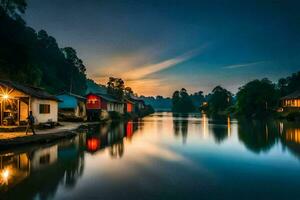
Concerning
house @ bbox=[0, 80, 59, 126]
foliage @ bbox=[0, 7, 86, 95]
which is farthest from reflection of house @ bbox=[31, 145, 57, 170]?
foliage @ bbox=[0, 7, 86, 95]

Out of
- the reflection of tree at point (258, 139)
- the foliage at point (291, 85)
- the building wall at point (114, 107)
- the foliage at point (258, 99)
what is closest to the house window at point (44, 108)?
the reflection of tree at point (258, 139)

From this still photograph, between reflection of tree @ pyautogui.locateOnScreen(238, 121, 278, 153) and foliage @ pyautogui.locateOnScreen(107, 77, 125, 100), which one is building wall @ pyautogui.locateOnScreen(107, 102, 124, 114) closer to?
foliage @ pyautogui.locateOnScreen(107, 77, 125, 100)

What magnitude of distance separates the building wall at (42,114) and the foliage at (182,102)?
140922 millimetres

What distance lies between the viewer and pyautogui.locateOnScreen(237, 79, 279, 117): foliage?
77.3 meters

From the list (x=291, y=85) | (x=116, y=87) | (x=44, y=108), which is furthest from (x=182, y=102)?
(x=44, y=108)

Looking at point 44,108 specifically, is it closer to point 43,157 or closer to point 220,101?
point 43,157

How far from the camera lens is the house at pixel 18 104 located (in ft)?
91.7

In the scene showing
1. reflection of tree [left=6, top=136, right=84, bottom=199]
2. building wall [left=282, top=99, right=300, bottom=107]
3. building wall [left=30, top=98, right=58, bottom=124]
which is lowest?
reflection of tree [left=6, top=136, right=84, bottom=199]

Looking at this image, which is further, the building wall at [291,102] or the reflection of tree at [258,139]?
the building wall at [291,102]

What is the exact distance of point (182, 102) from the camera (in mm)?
176500

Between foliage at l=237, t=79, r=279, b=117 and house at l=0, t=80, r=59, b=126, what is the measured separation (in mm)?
62274

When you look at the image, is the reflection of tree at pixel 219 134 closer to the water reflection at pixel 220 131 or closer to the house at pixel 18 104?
the water reflection at pixel 220 131

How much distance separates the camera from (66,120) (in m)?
46.0

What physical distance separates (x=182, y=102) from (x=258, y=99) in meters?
100
